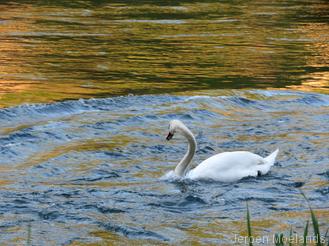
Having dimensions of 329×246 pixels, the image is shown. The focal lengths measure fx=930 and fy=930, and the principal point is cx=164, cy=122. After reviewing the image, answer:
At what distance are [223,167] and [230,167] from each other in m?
0.10

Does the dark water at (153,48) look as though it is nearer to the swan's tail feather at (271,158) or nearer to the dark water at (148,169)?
the dark water at (148,169)

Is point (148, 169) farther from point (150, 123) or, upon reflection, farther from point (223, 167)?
point (150, 123)

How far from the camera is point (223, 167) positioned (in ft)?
36.4

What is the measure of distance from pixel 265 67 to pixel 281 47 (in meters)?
2.97

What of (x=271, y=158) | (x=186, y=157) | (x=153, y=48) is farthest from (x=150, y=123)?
(x=153, y=48)

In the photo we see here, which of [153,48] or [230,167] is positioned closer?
[230,167]

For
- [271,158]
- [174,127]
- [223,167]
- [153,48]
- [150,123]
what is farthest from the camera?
[153,48]

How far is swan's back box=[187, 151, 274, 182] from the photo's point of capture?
11102mm

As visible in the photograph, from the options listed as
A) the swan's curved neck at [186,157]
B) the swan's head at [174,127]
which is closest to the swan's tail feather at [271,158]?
the swan's curved neck at [186,157]

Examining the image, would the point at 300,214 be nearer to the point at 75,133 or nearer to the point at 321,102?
the point at 75,133

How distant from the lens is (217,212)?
973 cm

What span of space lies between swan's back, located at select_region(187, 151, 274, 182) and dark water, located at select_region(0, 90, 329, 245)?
0.38 ft

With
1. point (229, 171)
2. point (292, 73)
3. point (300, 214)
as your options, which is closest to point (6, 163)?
point (229, 171)

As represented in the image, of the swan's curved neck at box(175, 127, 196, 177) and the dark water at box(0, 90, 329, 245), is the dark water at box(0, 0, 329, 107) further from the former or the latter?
the swan's curved neck at box(175, 127, 196, 177)
